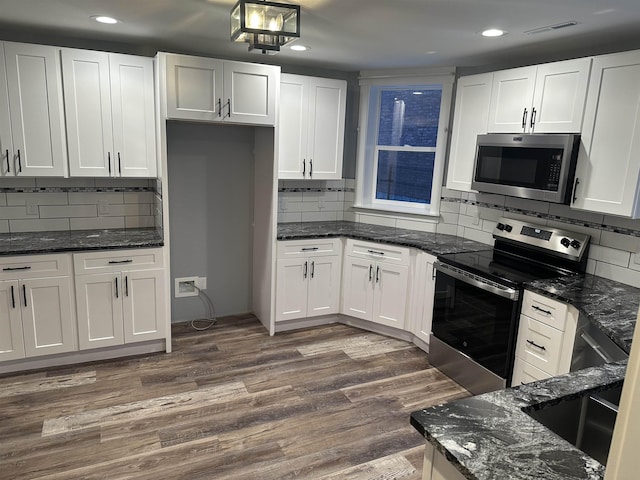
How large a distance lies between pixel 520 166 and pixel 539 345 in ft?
3.96

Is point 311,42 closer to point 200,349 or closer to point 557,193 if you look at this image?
point 557,193

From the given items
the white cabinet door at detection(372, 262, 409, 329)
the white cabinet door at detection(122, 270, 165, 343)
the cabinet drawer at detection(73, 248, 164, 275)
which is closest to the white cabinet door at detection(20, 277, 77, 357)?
the cabinet drawer at detection(73, 248, 164, 275)

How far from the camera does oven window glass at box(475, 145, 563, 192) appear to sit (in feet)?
9.57

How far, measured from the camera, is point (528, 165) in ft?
10.1

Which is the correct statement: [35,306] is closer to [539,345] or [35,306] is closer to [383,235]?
[383,235]

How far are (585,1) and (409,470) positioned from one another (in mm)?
2477

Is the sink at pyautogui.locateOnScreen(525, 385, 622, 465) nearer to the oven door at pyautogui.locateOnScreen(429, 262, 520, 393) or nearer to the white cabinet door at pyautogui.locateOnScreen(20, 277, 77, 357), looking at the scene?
the oven door at pyautogui.locateOnScreen(429, 262, 520, 393)

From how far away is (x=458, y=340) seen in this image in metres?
3.32

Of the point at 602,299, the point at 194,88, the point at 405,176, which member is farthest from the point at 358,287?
the point at 194,88

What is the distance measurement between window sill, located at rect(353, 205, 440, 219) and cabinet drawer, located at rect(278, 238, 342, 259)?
624 millimetres

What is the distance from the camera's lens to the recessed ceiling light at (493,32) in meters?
2.76

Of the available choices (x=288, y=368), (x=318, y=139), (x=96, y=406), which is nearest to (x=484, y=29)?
(x=318, y=139)

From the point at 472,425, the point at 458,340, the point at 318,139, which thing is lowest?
the point at 458,340

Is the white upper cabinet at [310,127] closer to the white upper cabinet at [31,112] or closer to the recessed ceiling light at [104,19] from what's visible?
the recessed ceiling light at [104,19]
